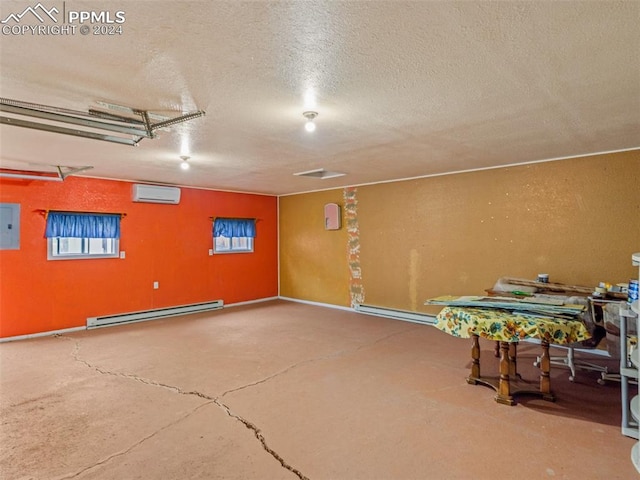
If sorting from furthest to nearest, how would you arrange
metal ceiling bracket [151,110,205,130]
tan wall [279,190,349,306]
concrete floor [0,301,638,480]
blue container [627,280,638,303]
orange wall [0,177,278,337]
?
tan wall [279,190,349,306]
orange wall [0,177,278,337]
metal ceiling bracket [151,110,205,130]
blue container [627,280,638,303]
concrete floor [0,301,638,480]

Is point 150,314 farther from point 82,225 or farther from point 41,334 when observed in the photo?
point 82,225

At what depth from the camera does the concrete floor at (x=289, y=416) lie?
2105 millimetres

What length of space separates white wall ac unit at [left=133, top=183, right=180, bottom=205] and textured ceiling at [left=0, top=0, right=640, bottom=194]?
1930 millimetres

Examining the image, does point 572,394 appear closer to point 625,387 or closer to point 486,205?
point 625,387

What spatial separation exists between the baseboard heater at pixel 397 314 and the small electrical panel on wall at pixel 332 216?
1.53 m

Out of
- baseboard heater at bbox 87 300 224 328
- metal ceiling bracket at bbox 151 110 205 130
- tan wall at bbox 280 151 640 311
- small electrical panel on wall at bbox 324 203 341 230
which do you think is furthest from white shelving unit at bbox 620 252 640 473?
baseboard heater at bbox 87 300 224 328

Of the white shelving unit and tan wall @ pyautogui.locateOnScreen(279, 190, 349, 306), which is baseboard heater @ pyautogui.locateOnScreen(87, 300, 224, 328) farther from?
the white shelving unit

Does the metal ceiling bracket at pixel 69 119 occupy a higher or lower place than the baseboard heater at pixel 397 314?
higher

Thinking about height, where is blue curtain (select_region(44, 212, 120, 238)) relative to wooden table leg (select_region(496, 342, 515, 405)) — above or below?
above

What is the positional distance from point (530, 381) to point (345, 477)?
7.25ft

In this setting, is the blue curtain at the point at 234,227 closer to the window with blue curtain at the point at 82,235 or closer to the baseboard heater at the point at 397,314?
Result: the window with blue curtain at the point at 82,235

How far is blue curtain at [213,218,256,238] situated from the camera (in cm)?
687

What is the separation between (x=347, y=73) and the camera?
2.05 metres

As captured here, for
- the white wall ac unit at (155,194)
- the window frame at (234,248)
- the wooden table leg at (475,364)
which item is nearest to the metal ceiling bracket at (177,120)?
the wooden table leg at (475,364)
